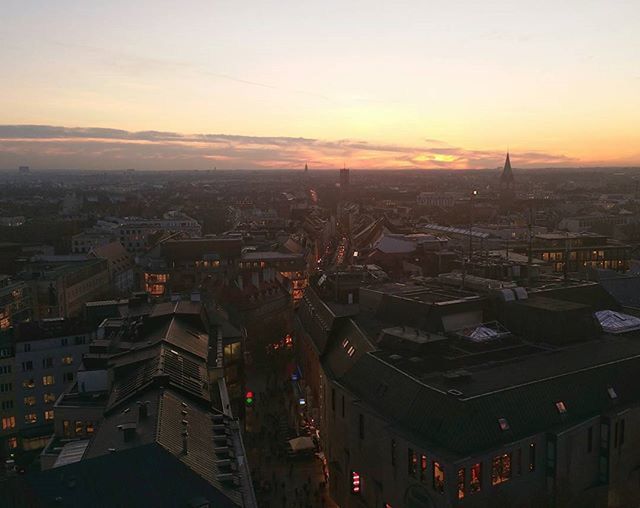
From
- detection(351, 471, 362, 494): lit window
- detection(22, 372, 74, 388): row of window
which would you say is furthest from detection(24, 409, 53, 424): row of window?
detection(351, 471, 362, 494): lit window

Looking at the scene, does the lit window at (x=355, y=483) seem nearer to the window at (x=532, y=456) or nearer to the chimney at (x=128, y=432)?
the window at (x=532, y=456)

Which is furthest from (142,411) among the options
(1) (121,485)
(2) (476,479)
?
(2) (476,479)

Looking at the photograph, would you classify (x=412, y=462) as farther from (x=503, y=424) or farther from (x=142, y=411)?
(x=142, y=411)

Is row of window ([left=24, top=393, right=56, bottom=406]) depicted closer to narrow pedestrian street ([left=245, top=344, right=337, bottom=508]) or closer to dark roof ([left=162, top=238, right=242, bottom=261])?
narrow pedestrian street ([left=245, top=344, right=337, bottom=508])

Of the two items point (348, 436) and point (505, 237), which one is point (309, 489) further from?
point (505, 237)

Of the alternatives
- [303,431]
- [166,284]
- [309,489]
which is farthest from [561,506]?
[166,284]
